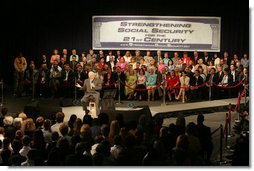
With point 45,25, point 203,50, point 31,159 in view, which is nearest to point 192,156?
point 31,159

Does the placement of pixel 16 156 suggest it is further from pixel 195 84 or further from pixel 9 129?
pixel 195 84

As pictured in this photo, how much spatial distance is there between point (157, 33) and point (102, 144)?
455 inches

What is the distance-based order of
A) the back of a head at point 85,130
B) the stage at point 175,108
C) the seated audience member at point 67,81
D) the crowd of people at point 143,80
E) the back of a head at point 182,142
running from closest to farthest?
the back of a head at point 182,142
the back of a head at point 85,130
the stage at point 175,108
the crowd of people at point 143,80
the seated audience member at point 67,81

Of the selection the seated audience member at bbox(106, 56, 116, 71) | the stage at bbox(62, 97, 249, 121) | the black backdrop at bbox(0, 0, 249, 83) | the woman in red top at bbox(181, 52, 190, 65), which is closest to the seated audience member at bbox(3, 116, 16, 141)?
the stage at bbox(62, 97, 249, 121)

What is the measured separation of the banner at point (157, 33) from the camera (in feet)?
60.8

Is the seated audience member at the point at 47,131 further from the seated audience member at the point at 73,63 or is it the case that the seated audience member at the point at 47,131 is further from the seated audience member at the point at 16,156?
the seated audience member at the point at 73,63

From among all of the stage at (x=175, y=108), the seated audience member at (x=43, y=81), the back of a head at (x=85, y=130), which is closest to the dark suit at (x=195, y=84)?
the stage at (x=175, y=108)

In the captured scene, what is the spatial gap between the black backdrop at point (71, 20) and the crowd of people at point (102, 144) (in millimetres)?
9833

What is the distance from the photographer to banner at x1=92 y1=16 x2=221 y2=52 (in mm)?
18531

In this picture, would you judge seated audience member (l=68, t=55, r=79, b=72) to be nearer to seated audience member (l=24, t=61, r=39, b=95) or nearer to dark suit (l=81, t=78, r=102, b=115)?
seated audience member (l=24, t=61, r=39, b=95)

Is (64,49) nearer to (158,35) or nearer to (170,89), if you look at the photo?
(158,35)

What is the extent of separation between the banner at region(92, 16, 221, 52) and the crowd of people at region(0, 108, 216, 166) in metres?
9.39

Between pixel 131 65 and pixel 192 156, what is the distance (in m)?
8.96

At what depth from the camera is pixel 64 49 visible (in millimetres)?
18922
